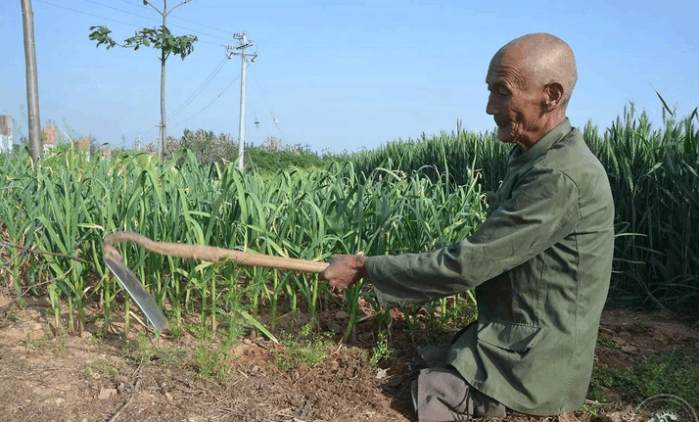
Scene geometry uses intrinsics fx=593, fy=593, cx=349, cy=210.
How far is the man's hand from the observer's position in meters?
2.05

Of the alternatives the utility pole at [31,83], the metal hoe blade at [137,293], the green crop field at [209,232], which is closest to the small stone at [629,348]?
the green crop field at [209,232]

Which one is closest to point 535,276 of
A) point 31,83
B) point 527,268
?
point 527,268

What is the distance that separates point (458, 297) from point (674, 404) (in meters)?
1.00

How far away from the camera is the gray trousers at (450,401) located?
2.04m

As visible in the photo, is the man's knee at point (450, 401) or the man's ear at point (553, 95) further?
the man's knee at point (450, 401)

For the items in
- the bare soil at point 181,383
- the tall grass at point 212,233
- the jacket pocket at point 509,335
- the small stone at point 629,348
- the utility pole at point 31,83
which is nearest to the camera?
the jacket pocket at point 509,335

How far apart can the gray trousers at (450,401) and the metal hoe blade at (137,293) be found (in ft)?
3.24

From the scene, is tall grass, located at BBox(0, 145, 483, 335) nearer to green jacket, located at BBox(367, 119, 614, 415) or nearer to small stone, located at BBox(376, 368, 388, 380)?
small stone, located at BBox(376, 368, 388, 380)

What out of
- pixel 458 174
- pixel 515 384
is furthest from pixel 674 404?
pixel 458 174

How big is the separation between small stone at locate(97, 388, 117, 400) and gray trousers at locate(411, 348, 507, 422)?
1.10 metres

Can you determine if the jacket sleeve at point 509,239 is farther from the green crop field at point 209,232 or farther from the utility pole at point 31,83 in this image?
the utility pole at point 31,83

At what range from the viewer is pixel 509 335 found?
2.01m

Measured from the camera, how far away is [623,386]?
2.39 meters

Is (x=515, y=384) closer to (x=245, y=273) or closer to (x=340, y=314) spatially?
(x=340, y=314)
